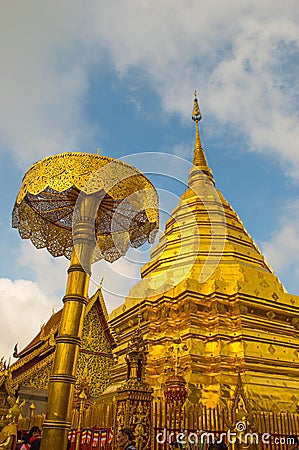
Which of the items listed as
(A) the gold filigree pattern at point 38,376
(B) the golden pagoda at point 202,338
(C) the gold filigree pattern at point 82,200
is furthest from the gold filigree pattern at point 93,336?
(C) the gold filigree pattern at point 82,200

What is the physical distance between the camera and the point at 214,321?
11.6 m

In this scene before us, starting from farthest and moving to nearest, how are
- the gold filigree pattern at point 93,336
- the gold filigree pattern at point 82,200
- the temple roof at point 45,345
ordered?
the gold filigree pattern at point 93,336
the temple roof at point 45,345
the gold filigree pattern at point 82,200

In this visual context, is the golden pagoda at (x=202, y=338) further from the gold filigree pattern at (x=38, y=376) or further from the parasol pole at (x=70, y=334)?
the parasol pole at (x=70, y=334)

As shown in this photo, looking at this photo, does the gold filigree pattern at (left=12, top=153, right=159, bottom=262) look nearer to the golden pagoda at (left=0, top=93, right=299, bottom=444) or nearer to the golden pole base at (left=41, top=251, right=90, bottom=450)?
the golden pole base at (left=41, top=251, right=90, bottom=450)

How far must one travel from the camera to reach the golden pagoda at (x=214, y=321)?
34.2 feet

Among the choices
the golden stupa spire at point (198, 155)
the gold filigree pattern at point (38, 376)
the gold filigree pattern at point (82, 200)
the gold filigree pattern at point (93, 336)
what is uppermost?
the golden stupa spire at point (198, 155)

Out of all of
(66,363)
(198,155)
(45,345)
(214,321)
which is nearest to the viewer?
(66,363)

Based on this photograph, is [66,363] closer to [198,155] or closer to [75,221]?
[75,221]

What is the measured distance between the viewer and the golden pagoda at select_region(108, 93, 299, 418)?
10430mm

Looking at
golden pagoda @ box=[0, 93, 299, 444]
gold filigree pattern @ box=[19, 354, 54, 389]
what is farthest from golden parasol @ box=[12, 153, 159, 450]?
gold filigree pattern @ box=[19, 354, 54, 389]

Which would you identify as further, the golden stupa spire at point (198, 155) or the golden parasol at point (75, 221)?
the golden stupa spire at point (198, 155)

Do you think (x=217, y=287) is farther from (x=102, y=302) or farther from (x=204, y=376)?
(x=102, y=302)

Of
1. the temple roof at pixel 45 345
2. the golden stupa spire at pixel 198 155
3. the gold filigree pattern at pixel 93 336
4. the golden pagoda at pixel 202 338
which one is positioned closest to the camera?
the golden pagoda at pixel 202 338

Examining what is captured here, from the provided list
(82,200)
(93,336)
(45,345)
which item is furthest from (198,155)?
(82,200)
